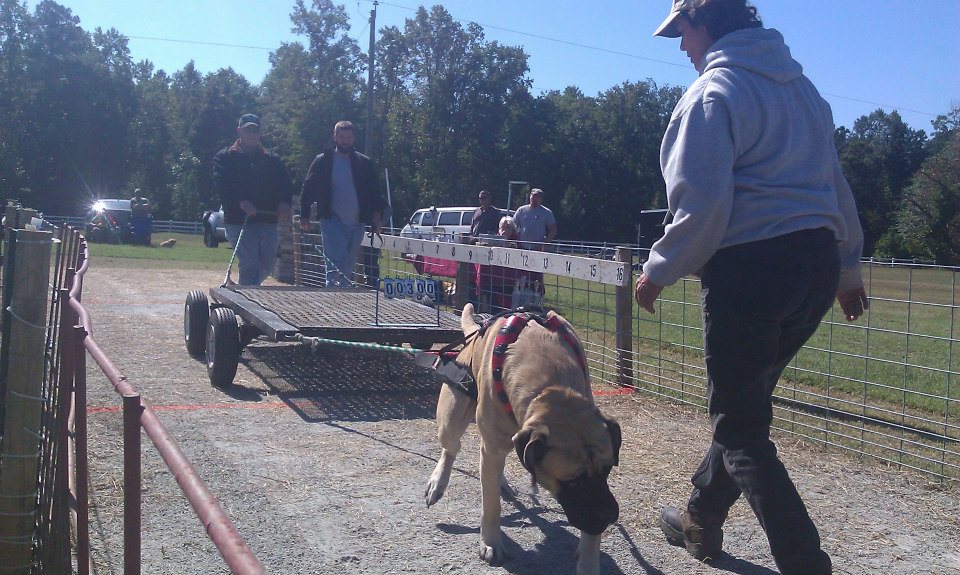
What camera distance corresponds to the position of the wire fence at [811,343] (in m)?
5.71

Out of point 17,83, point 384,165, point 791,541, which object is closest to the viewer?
point 791,541

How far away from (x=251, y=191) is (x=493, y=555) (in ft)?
20.4

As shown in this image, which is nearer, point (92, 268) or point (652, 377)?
point (652, 377)

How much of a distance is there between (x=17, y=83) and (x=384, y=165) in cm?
2532

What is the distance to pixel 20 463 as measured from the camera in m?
3.33

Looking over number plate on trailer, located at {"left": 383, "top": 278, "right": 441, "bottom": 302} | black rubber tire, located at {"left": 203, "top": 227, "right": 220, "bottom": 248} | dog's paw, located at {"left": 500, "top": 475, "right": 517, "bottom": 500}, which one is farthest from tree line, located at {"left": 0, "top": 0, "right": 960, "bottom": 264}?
dog's paw, located at {"left": 500, "top": 475, "right": 517, "bottom": 500}

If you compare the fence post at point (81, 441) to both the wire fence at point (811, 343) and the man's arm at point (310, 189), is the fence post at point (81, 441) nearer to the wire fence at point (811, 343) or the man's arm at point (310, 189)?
the wire fence at point (811, 343)

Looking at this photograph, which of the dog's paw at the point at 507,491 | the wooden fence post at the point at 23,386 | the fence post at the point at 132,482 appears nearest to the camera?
the fence post at the point at 132,482

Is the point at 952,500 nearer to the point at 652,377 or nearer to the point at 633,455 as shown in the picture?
the point at 633,455

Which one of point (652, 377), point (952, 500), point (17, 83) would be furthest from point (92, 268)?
point (17, 83)

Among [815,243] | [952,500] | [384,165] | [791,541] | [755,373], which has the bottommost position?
[952,500]

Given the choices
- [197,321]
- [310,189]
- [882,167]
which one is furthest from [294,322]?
[882,167]

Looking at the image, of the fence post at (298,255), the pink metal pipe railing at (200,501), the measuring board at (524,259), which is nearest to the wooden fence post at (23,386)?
the pink metal pipe railing at (200,501)

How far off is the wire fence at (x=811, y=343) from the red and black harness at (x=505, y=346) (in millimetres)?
2129
